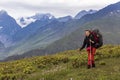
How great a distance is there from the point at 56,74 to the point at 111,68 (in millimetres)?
3917

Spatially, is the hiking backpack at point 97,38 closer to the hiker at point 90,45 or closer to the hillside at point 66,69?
the hiker at point 90,45

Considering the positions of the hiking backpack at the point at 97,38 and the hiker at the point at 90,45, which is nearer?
the hiking backpack at the point at 97,38

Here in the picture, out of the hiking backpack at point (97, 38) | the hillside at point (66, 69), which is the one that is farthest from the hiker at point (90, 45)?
the hillside at point (66, 69)

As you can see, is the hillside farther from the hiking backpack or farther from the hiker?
the hiking backpack

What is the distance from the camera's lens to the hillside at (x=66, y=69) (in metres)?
25.3

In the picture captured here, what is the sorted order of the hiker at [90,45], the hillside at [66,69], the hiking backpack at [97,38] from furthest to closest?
the hiker at [90,45] < the hiking backpack at [97,38] < the hillside at [66,69]

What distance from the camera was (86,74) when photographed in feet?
84.1

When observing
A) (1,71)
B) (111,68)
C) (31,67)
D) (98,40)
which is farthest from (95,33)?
(1,71)

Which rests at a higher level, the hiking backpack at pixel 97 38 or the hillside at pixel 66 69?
the hiking backpack at pixel 97 38

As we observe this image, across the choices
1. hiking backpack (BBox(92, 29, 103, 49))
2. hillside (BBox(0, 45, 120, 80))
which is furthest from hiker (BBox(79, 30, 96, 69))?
hillside (BBox(0, 45, 120, 80))

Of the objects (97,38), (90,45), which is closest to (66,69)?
(90,45)

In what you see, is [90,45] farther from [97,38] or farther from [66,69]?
[66,69]

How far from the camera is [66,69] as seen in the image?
28.5 meters

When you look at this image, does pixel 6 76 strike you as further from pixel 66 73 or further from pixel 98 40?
pixel 98 40
